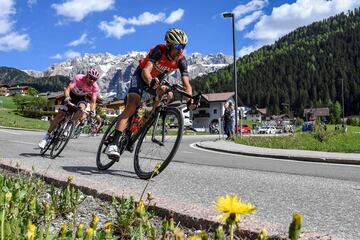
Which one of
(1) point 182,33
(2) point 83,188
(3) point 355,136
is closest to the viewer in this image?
(2) point 83,188

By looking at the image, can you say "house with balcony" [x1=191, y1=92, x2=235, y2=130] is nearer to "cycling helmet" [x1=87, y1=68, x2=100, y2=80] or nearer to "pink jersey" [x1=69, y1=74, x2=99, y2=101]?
"pink jersey" [x1=69, y1=74, x2=99, y2=101]

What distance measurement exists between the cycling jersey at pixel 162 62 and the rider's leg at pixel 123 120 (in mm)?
410

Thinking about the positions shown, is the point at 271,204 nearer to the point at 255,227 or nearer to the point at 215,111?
the point at 255,227

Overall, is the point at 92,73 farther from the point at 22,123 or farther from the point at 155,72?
the point at 22,123

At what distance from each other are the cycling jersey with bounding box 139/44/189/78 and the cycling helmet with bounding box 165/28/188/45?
0.23 metres

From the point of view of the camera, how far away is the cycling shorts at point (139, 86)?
5.93 m

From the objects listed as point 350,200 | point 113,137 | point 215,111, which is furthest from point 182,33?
point 215,111

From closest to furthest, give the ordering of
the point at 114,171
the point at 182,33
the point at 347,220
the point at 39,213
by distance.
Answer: the point at 39,213 < the point at 347,220 < the point at 182,33 < the point at 114,171

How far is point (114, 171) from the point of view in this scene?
21.7 ft

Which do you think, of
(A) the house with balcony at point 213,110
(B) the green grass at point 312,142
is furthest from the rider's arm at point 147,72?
(A) the house with balcony at point 213,110

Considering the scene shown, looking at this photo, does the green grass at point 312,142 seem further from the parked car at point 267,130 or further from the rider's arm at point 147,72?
the parked car at point 267,130

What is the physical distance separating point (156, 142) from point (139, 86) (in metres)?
0.81

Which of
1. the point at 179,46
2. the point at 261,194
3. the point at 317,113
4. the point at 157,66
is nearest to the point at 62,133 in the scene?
the point at 157,66

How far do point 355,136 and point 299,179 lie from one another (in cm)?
1873
